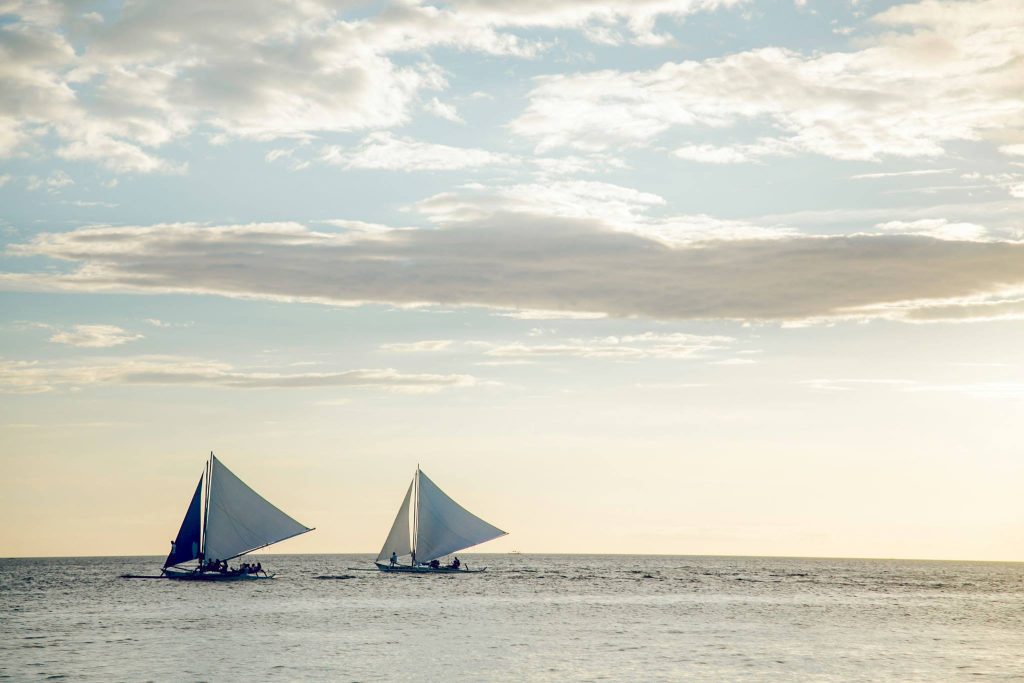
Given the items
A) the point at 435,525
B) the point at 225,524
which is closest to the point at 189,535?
the point at 225,524

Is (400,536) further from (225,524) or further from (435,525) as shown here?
(225,524)

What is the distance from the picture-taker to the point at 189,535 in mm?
105562

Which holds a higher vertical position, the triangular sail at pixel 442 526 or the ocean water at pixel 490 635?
the triangular sail at pixel 442 526

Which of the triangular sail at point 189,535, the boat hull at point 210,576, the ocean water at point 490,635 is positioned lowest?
the ocean water at point 490,635

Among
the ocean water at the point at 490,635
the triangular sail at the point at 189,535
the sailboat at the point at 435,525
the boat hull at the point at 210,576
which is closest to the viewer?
the ocean water at the point at 490,635

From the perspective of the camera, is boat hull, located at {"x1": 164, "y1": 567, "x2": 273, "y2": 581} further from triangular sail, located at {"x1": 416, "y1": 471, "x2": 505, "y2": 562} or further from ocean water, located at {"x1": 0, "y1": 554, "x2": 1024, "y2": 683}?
triangular sail, located at {"x1": 416, "y1": 471, "x2": 505, "y2": 562}

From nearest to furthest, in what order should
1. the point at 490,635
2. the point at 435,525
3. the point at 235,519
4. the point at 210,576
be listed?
the point at 490,635 < the point at 235,519 < the point at 210,576 < the point at 435,525

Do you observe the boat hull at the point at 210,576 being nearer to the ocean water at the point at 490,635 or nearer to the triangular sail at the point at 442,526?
the ocean water at the point at 490,635

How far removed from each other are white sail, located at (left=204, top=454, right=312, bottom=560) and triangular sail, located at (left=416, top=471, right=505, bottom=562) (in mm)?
23124

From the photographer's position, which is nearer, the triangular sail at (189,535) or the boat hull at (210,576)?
the triangular sail at (189,535)

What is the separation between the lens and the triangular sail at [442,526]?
128750mm

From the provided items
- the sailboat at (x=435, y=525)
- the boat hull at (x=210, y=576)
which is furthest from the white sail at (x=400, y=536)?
the boat hull at (x=210, y=576)

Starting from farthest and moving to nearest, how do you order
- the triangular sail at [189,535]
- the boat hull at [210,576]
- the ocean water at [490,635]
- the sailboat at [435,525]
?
the sailboat at [435,525] < the boat hull at [210,576] < the triangular sail at [189,535] < the ocean water at [490,635]

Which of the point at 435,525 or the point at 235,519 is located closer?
the point at 235,519
